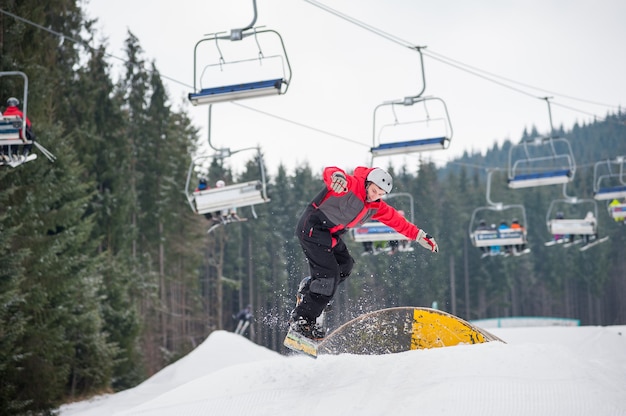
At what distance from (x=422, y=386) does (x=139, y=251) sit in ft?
101

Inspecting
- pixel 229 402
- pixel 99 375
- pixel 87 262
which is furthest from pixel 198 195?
pixel 99 375

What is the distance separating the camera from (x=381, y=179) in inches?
245

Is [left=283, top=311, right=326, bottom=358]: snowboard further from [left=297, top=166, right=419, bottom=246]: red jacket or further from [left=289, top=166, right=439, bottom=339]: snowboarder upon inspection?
[left=297, top=166, right=419, bottom=246]: red jacket

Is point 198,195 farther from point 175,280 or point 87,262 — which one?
point 175,280

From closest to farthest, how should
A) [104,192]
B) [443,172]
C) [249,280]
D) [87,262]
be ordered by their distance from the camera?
1. [87,262]
2. [104,192]
3. [249,280]
4. [443,172]

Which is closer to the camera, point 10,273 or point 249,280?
point 10,273

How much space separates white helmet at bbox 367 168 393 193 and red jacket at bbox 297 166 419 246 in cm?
12

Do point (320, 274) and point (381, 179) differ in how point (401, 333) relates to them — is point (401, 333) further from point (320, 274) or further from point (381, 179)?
point (381, 179)

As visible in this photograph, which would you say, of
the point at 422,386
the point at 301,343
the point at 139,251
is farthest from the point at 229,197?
the point at 139,251

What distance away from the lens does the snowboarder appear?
6.39 metres

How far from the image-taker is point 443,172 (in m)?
158

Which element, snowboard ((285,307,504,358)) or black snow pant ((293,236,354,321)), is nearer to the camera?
black snow pant ((293,236,354,321))

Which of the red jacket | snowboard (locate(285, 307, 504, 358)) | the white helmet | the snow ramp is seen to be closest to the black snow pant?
the red jacket

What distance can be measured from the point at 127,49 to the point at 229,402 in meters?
32.3
